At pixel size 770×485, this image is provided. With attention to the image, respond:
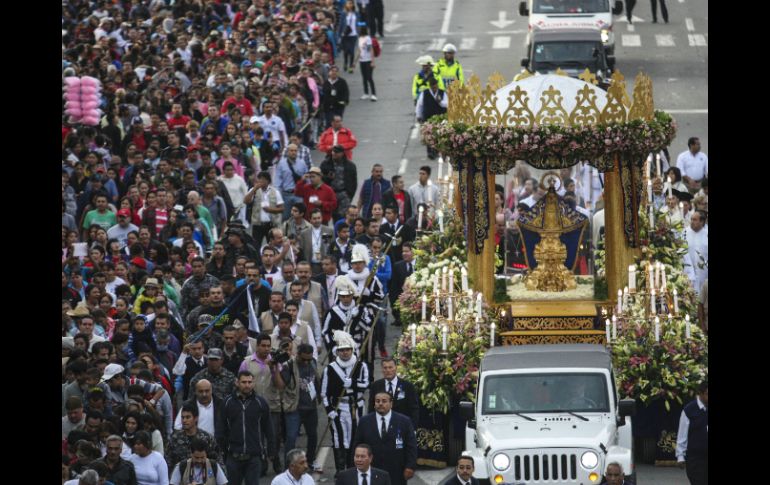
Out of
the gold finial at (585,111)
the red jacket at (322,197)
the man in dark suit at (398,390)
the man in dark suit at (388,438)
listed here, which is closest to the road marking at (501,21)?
the red jacket at (322,197)

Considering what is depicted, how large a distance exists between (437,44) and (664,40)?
19.9 feet

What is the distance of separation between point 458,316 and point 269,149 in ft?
34.6

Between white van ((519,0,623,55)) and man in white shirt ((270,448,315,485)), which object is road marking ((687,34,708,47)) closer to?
white van ((519,0,623,55))

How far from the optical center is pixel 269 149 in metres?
32.0

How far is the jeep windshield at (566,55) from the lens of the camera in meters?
Result: 39.9

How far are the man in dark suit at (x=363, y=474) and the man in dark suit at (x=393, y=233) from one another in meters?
9.46

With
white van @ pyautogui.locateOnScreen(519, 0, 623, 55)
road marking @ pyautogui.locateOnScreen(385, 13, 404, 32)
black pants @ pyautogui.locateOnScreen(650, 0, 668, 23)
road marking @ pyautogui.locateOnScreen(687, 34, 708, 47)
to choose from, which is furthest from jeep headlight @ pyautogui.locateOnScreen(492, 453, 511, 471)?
road marking @ pyautogui.locateOnScreen(385, 13, 404, 32)

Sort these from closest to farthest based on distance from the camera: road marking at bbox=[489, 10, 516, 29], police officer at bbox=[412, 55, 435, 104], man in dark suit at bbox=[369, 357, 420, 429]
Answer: man in dark suit at bbox=[369, 357, 420, 429]
police officer at bbox=[412, 55, 435, 104]
road marking at bbox=[489, 10, 516, 29]

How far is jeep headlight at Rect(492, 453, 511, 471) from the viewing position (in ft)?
59.6

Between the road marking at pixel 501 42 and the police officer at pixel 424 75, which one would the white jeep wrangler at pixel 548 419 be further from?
the road marking at pixel 501 42

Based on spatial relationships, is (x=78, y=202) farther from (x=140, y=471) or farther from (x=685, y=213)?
(x=140, y=471)

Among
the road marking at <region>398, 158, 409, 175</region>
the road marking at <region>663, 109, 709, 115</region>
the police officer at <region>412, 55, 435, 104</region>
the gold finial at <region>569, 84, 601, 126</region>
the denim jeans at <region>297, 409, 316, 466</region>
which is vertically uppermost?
the gold finial at <region>569, 84, 601, 126</region>

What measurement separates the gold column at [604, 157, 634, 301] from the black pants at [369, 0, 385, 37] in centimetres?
2480

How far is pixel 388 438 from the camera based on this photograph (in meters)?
18.7
